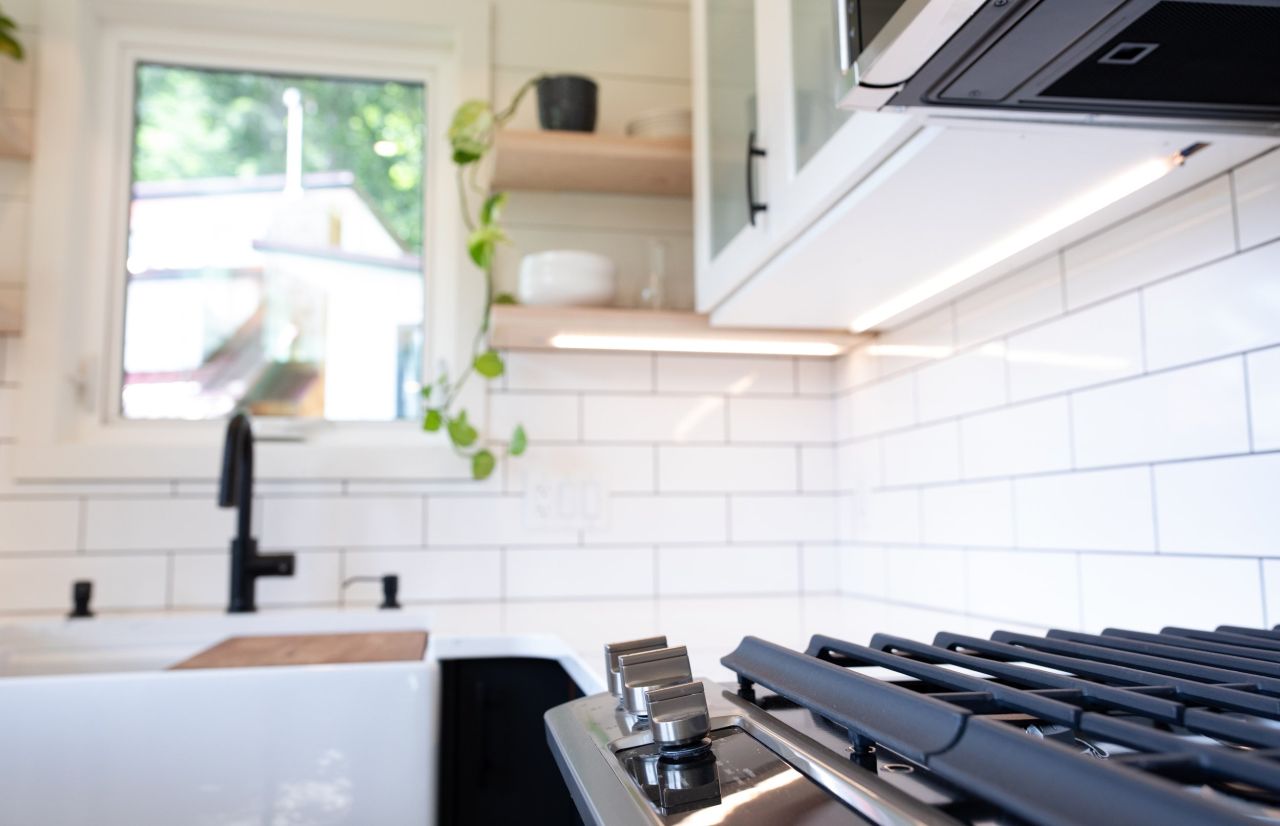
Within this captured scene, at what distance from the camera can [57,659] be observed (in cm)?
160

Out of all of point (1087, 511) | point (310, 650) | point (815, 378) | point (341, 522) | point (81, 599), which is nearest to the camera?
point (1087, 511)

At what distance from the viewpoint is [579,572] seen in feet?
6.43

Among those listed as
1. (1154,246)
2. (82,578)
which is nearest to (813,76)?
(1154,246)

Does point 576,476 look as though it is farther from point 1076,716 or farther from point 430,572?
point 1076,716

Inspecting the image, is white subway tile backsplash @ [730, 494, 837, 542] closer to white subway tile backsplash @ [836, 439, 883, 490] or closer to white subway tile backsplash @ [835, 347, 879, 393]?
white subway tile backsplash @ [836, 439, 883, 490]

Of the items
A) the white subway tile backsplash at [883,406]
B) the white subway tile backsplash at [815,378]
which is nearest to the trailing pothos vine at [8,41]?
the white subway tile backsplash at [815,378]

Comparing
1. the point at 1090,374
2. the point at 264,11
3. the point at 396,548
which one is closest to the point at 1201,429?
the point at 1090,374

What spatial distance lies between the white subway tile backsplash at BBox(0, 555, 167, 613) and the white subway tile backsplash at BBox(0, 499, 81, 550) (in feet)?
0.08

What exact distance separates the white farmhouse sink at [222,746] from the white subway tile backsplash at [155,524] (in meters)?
0.66

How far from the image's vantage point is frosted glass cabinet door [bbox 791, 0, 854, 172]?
1.13 metres

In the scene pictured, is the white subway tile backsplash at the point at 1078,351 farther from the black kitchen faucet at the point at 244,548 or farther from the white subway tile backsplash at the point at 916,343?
the black kitchen faucet at the point at 244,548

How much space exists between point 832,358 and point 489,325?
763mm

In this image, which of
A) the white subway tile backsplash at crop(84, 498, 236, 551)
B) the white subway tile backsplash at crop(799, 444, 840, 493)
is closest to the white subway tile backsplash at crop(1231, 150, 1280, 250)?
the white subway tile backsplash at crop(799, 444, 840, 493)

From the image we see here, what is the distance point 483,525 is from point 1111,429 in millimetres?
1190
